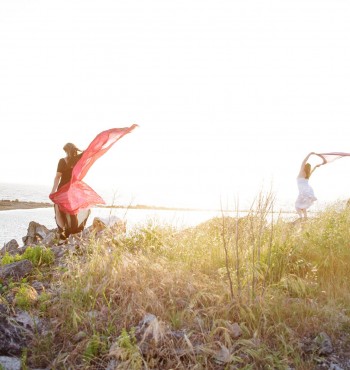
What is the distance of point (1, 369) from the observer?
3.82 m

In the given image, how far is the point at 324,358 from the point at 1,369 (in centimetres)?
288

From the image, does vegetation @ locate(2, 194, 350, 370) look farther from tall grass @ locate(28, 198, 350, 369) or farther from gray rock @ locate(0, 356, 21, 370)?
gray rock @ locate(0, 356, 21, 370)

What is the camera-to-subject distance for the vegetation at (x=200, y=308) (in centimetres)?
392

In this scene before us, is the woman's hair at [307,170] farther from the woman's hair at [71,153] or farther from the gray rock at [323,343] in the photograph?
the gray rock at [323,343]

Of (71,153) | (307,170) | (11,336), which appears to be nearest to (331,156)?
(307,170)

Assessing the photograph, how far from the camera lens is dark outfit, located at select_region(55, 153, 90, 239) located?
8883 millimetres

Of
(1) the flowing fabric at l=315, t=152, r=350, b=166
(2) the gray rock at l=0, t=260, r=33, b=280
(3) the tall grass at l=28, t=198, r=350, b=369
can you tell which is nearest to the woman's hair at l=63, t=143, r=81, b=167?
(3) the tall grass at l=28, t=198, r=350, b=369

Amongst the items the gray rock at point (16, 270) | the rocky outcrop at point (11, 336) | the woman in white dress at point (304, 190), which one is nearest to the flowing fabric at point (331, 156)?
the woman in white dress at point (304, 190)

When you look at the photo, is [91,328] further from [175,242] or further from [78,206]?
[78,206]

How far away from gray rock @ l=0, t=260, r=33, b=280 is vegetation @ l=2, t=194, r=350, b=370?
0.53 metres

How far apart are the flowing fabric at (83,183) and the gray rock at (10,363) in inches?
186

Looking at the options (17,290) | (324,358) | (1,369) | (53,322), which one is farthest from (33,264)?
(324,358)

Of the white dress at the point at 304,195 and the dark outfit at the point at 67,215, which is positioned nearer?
the dark outfit at the point at 67,215

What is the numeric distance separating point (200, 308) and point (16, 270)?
8.46 feet
